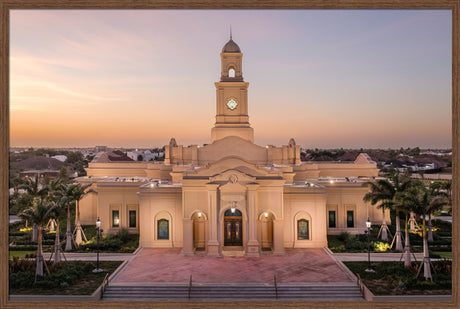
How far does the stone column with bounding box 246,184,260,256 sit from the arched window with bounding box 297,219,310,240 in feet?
15.4

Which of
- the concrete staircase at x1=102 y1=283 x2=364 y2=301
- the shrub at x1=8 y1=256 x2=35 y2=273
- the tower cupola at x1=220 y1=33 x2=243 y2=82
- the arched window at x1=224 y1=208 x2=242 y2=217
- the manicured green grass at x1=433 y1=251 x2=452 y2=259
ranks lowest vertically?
the concrete staircase at x1=102 y1=283 x2=364 y2=301

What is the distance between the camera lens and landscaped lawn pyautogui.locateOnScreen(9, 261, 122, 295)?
63.4 feet

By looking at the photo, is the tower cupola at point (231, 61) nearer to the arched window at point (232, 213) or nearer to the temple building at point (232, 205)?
the temple building at point (232, 205)

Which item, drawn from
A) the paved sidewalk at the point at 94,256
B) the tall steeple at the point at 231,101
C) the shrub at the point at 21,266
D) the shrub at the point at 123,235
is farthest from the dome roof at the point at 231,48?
the shrub at the point at 21,266

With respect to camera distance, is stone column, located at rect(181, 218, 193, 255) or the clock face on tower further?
the clock face on tower

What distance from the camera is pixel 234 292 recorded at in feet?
66.0

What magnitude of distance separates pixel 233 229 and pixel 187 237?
386 centimetres

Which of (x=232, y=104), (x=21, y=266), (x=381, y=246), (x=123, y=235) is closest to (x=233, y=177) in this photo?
(x=123, y=235)

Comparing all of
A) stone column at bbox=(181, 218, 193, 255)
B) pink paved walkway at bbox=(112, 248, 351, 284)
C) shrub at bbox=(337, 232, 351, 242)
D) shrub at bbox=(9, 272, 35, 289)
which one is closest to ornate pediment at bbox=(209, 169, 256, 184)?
stone column at bbox=(181, 218, 193, 255)

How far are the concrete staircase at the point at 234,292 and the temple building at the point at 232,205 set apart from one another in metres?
5.83

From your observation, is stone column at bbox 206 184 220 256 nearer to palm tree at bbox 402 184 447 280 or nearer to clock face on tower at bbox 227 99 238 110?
palm tree at bbox 402 184 447 280

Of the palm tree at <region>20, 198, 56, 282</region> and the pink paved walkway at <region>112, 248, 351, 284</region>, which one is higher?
the palm tree at <region>20, 198, 56, 282</region>

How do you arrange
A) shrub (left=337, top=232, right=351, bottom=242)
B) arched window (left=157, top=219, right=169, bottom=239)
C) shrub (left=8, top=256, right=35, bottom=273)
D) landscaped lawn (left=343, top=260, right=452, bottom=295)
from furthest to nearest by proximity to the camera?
shrub (left=337, top=232, right=351, bottom=242)
arched window (left=157, top=219, right=169, bottom=239)
shrub (left=8, top=256, right=35, bottom=273)
landscaped lawn (left=343, top=260, right=452, bottom=295)
